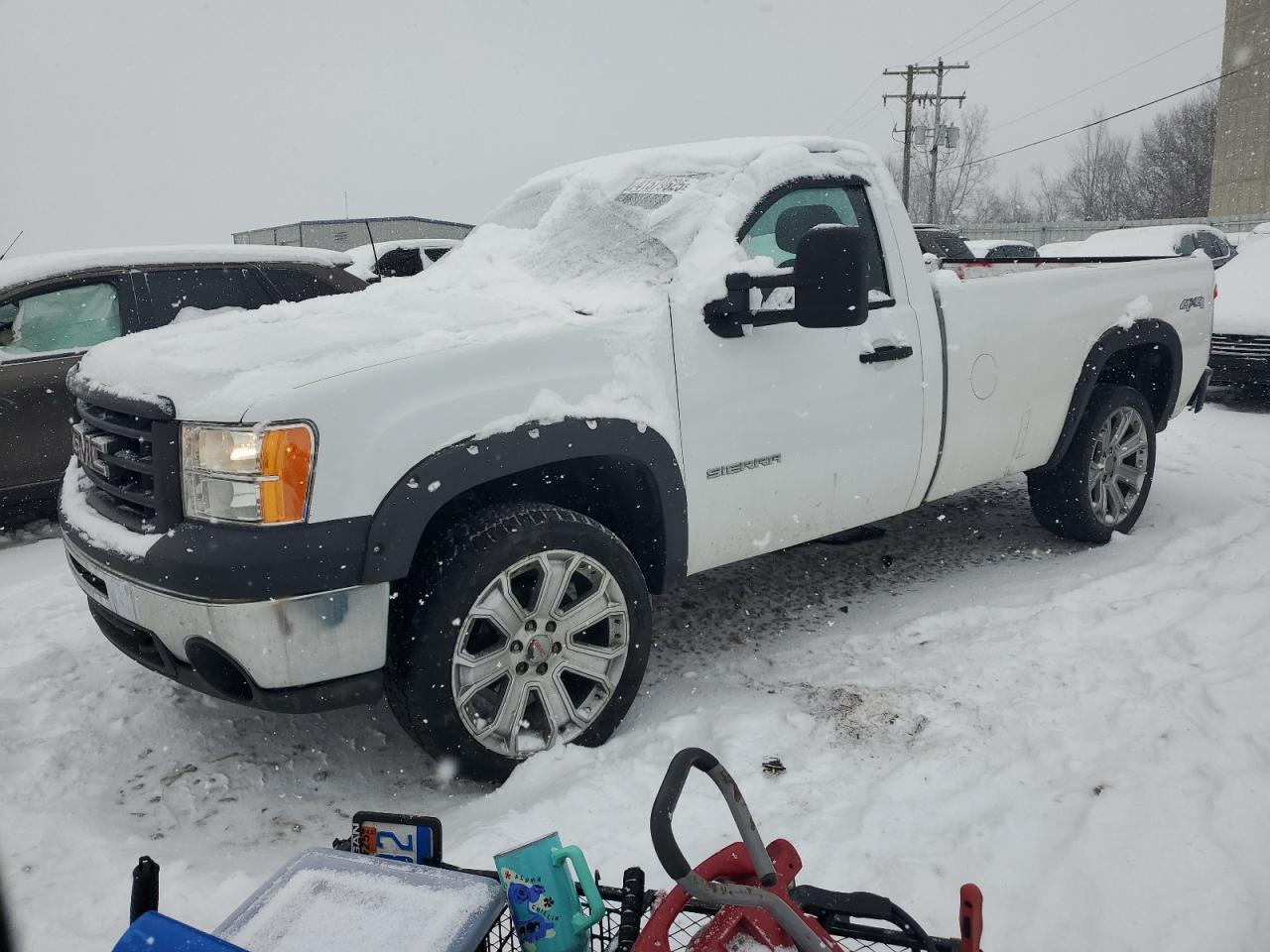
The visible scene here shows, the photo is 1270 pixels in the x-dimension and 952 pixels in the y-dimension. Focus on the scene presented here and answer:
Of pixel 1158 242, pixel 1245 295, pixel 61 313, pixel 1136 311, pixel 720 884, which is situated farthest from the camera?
pixel 1158 242

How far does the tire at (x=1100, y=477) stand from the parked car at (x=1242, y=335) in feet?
13.4

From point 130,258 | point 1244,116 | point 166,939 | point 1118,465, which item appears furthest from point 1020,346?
point 1244,116

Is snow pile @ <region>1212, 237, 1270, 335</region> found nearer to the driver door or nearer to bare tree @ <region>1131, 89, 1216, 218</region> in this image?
the driver door

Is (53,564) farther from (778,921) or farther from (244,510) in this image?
(778,921)

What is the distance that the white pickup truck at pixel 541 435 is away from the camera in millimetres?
2521

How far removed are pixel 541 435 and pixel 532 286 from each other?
3.21ft

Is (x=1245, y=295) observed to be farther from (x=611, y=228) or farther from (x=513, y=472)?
(x=513, y=472)

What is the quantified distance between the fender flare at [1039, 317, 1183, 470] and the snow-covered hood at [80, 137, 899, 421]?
4.62 ft

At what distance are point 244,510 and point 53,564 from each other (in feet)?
10.9

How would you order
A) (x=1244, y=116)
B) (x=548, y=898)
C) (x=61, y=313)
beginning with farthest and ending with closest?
(x=1244, y=116)
(x=61, y=313)
(x=548, y=898)

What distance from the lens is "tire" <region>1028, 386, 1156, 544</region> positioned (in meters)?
4.77

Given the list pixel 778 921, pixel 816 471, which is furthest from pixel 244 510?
pixel 816 471

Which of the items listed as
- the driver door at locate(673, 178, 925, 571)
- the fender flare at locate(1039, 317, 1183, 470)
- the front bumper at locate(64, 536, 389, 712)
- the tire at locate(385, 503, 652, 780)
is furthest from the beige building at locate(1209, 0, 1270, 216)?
the front bumper at locate(64, 536, 389, 712)

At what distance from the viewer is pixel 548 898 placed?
1.69 meters
